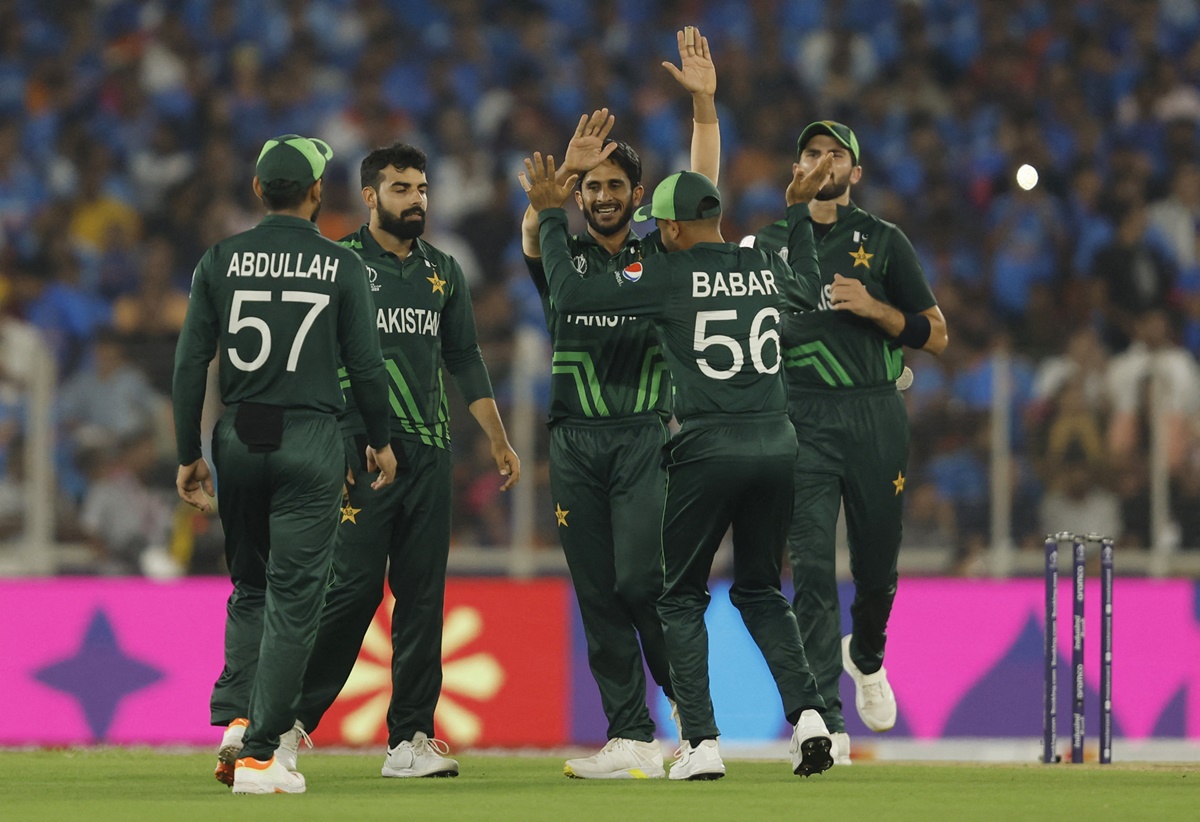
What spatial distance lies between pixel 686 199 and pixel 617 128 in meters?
9.96

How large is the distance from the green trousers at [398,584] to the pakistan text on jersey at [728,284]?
4.30ft

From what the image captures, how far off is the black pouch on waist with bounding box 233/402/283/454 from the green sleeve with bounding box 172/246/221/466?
0.18 meters

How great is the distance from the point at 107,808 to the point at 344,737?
4.85 m

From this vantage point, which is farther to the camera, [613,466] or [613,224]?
[613,224]

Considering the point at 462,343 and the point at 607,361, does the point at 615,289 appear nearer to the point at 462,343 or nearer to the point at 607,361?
the point at 607,361

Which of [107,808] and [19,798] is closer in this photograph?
[107,808]

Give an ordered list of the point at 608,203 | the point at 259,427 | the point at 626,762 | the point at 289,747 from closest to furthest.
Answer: the point at 259,427 < the point at 289,747 < the point at 626,762 < the point at 608,203

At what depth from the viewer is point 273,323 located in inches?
280

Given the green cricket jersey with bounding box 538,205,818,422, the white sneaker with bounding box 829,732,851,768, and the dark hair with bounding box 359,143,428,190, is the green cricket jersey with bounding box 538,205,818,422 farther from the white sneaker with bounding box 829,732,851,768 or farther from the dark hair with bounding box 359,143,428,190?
the white sneaker with bounding box 829,732,851,768

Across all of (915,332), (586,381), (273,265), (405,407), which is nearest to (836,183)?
(915,332)

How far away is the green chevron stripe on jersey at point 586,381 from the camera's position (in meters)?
8.18

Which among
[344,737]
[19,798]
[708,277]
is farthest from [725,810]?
[344,737]

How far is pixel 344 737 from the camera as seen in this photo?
11.6 meters

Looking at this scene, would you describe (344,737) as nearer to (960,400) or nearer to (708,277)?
(960,400)
